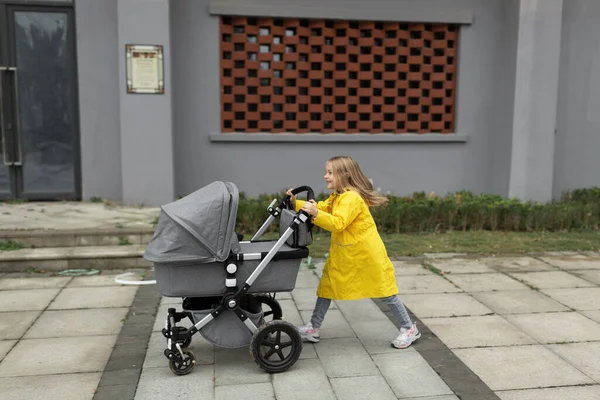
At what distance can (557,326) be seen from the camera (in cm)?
443

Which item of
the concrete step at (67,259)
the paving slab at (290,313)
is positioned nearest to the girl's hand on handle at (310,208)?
the paving slab at (290,313)

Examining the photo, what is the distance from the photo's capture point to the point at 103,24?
28.1ft

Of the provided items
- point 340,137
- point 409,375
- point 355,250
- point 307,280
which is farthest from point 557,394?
point 340,137

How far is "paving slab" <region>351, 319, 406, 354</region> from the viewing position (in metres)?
4.04

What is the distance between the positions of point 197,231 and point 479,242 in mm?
4772

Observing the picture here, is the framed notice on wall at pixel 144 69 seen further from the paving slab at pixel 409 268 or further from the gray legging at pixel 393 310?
the gray legging at pixel 393 310

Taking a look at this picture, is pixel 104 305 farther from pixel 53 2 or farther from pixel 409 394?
pixel 53 2

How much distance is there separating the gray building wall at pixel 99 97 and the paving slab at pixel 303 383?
5.96 meters

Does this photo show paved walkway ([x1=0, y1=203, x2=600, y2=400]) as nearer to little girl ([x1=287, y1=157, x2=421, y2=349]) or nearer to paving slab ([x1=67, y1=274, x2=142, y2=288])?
paving slab ([x1=67, y1=274, x2=142, y2=288])

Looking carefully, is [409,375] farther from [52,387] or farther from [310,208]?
[52,387]

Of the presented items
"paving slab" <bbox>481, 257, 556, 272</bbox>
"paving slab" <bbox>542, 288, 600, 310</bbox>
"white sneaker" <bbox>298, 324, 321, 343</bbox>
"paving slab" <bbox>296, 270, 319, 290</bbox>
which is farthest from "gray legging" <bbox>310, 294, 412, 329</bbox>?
"paving slab" <bbox>481, 257, 556, 272</bbox>

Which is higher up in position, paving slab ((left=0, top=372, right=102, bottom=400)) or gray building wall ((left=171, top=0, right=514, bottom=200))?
gray building wall ((left=171, top=0, right=514, bottom=200))

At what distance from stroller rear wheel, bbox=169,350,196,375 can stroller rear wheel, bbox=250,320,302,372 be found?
1.24ft

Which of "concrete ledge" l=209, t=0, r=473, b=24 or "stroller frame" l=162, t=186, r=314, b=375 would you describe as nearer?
"stroller frame" l=162, t=186, r=314, b=375
